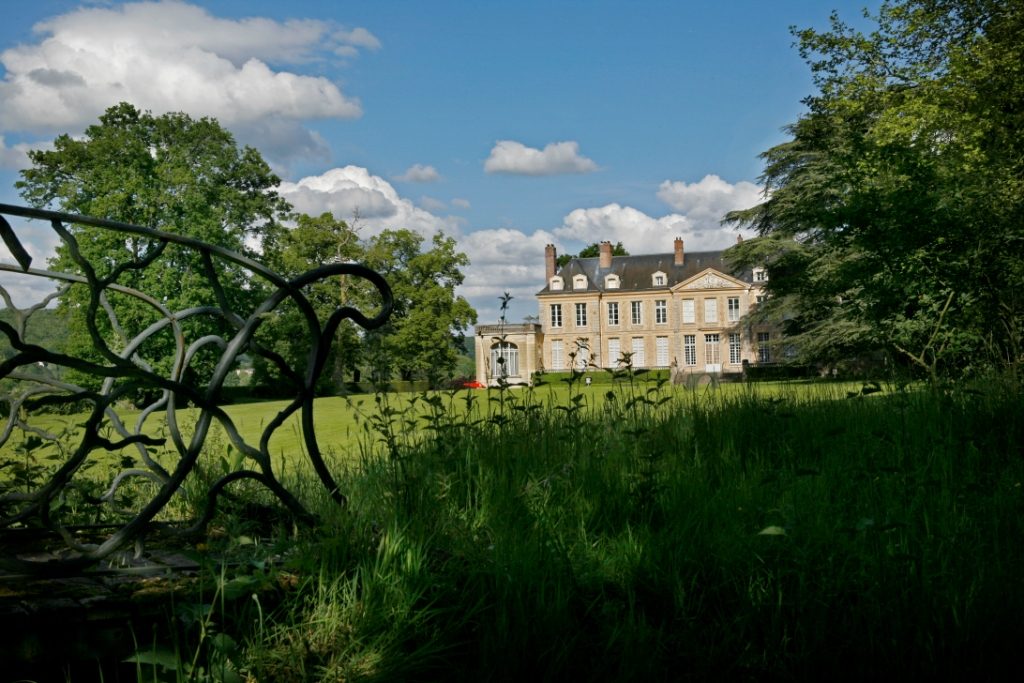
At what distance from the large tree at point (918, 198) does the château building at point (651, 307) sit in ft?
77.7

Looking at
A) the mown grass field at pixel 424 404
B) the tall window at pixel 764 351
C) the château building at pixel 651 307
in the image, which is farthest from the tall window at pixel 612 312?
the mown grass field at pixel 424 404

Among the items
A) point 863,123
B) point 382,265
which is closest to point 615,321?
point 382,265

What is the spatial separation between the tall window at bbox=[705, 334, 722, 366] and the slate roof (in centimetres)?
419

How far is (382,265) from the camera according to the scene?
38438 mm

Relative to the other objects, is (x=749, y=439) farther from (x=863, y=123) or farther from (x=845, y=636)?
(x=863, y=123)

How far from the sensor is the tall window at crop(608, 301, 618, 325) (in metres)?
53.8

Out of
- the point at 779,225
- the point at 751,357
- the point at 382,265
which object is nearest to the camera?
the point at 779,225

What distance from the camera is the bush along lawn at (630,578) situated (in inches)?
82.9

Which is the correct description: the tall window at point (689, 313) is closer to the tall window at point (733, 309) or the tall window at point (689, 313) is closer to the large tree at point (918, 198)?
the tall window at point (733, 309)

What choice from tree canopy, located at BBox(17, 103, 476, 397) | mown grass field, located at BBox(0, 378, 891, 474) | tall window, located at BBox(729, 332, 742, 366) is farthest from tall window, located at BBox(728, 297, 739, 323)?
mown grass field, located at BBox(0, 378, 891, 474)

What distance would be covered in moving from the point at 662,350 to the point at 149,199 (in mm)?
36012

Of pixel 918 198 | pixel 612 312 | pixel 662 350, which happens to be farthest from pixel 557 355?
pixel 918 198

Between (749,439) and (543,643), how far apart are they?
2606mm

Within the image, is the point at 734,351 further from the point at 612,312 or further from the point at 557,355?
the point at 557,355
